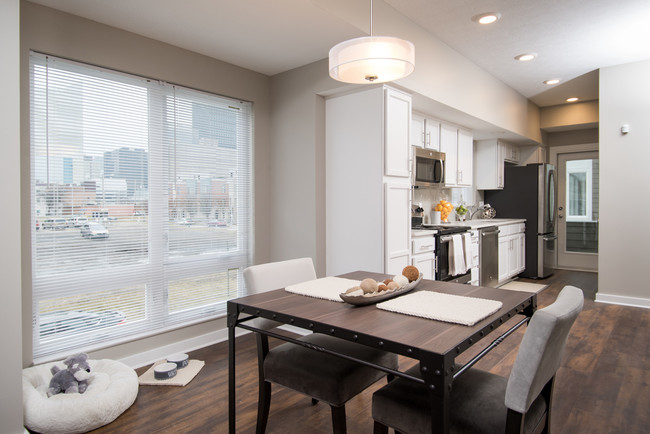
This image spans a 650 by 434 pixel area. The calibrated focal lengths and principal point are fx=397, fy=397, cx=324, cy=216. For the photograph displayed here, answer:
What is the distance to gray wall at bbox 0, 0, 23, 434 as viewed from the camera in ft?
5.80

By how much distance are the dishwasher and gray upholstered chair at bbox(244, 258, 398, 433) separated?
3103 mm

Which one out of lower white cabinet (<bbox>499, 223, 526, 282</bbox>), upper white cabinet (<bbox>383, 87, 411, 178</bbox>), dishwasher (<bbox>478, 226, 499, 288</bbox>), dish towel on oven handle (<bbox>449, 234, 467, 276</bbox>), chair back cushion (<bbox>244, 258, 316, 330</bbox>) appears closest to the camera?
chair back cushion (<bbox>244, 258, 316, 330</bbox>)

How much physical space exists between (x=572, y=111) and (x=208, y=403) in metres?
6.39

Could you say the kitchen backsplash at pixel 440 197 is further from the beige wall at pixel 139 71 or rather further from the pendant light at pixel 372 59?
the pendant light at pixel 372 59

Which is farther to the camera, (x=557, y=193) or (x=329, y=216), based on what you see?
(x=557, y=193)

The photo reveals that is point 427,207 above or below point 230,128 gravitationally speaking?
below

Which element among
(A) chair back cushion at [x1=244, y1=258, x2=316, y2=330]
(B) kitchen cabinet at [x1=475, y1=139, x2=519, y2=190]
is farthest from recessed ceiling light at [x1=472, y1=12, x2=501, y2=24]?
(B) kitchen cabinet at [x1=475, y1=139, x2=519, y2=190]

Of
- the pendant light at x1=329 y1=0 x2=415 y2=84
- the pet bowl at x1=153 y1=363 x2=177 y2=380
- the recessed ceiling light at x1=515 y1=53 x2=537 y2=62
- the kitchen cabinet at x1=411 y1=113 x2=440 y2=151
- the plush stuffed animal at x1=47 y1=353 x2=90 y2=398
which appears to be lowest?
the pet bowl at x1=153 y1=363 x2=177 y2=380

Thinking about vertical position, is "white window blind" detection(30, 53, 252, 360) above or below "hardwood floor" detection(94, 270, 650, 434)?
above

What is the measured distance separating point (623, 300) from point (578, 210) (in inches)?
100

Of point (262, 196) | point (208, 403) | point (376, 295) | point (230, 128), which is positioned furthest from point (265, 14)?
point (208, 403)

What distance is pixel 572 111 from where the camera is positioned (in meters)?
6.03

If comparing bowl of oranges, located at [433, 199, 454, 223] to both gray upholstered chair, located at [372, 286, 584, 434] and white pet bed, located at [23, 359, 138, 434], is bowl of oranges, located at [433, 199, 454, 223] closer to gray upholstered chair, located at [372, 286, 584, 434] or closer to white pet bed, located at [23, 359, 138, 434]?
gray upholstered chair, located at [372, 286, 584, 434]

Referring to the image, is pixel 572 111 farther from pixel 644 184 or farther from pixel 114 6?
pixel 114 6
